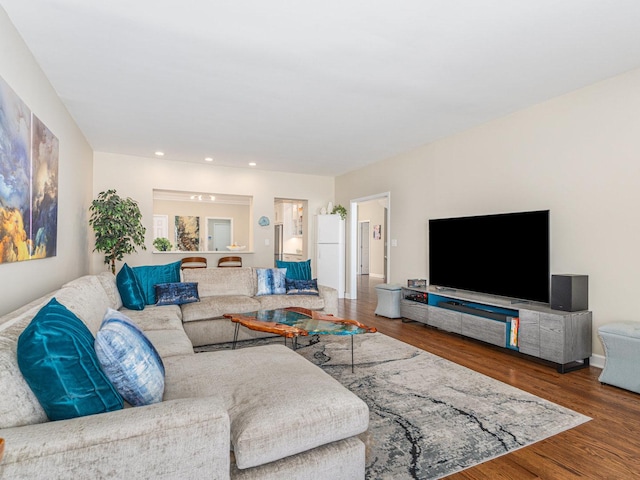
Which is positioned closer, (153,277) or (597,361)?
(597,361)

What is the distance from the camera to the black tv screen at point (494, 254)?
3643 mm

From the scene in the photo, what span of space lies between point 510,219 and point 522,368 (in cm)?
156

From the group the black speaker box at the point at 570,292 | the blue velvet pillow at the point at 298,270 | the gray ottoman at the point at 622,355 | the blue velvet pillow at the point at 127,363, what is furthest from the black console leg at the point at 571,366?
the blue velvet pillow at the point at 127,363

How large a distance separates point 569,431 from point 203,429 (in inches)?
87.5

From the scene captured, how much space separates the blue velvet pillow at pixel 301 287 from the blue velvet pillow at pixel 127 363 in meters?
3.15

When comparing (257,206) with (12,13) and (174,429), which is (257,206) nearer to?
(12,13)

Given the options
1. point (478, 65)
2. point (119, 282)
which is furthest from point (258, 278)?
point (478, 65)

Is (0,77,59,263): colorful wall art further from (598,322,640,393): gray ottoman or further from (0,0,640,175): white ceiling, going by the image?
(598,322,640,393): gray ottoman

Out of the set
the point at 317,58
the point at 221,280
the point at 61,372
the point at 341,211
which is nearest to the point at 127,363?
the point at 61,372

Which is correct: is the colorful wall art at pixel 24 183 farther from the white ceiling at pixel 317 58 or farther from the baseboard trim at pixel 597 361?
the baseboard trim at pixel 597 361

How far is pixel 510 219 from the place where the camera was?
155 inches

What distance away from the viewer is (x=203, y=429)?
116 centimetres

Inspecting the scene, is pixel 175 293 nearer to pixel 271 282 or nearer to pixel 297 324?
pixel 271 282

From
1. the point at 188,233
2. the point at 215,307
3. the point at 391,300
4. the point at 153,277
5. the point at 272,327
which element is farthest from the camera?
the point at 188,233
